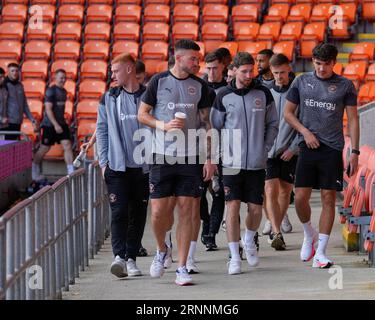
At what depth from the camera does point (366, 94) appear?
1828 cm

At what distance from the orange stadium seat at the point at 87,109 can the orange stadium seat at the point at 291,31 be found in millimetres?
3606

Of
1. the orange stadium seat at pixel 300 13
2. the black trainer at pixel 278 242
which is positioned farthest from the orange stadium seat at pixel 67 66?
the black trainer at pixel 278 242

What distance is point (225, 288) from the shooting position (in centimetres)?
881

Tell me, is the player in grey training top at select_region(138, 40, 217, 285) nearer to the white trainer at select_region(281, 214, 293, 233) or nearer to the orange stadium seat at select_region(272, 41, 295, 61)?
the white trainer at select_region(281, 214, 293, 233)

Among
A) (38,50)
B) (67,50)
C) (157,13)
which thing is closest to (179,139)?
(67,50)

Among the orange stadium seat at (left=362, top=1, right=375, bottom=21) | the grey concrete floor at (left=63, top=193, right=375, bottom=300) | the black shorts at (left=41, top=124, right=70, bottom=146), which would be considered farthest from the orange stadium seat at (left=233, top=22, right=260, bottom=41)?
the grey concrete floor at (left=63, top=193, right=375, bottom=300)

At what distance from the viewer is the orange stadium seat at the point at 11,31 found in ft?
69.7

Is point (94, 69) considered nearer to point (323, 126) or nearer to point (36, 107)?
point (36, 107)

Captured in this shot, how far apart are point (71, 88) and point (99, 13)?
2.56 metres

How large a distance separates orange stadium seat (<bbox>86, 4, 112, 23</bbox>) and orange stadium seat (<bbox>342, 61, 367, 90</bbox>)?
4.82 metres

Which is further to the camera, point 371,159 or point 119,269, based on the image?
point 371,159

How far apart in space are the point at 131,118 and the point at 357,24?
12450mm
